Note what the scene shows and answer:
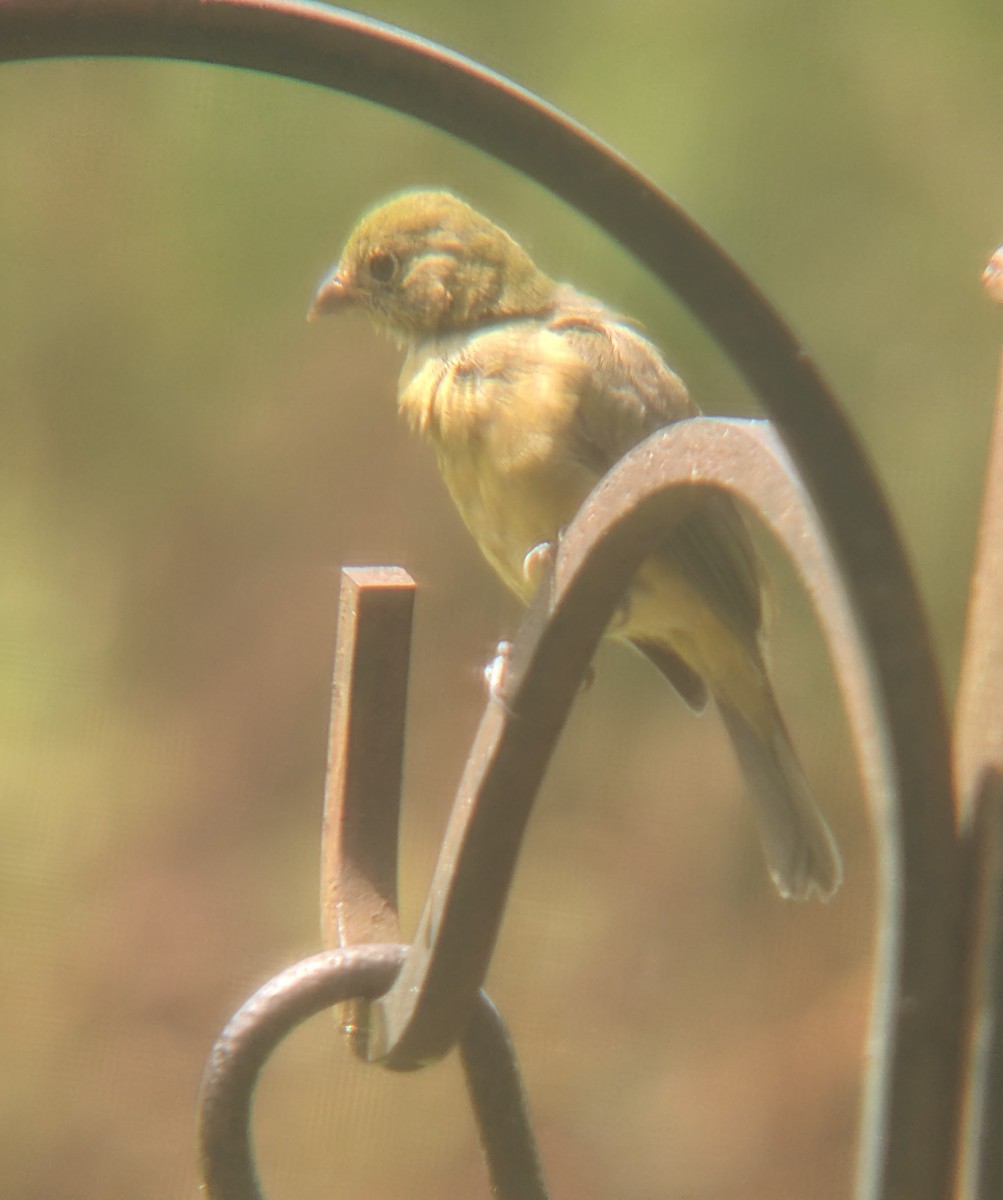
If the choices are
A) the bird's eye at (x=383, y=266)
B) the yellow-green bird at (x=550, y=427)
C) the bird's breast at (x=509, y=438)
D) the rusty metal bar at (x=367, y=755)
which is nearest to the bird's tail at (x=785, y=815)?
the yellow-green bird at (x=550, y=427)

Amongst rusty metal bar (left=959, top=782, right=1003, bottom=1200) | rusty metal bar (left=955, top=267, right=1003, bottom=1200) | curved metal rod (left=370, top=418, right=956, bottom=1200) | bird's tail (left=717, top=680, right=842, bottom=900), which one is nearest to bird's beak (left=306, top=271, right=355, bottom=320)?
bird's tail (left=717, top=680, right=842, bottom=900)

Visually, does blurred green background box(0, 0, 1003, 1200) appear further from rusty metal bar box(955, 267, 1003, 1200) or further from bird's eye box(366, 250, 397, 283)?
rusty metal bar box(955, 267, 1003, 1200)

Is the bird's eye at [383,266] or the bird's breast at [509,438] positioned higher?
the bird's eye at [383,266]

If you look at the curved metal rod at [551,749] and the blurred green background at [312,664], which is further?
the blurred green background at [312,664]

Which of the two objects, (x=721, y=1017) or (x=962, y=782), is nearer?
(x=962, y=782)

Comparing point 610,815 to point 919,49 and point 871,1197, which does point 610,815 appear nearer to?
point 919,49

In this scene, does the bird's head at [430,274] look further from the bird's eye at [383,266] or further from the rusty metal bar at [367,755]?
the rusty metal bar at [367,755]

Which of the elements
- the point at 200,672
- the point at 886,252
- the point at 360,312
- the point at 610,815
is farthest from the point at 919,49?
the point at 200,672
